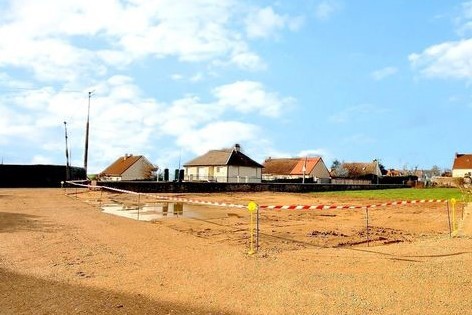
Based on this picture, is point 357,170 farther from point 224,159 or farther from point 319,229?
point 319,229

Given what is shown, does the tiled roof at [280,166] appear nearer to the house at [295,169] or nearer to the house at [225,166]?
the house at [295,169]

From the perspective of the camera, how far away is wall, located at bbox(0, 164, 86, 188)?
44875mm

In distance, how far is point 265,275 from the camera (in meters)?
8.18

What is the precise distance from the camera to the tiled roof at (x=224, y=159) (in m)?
66.5

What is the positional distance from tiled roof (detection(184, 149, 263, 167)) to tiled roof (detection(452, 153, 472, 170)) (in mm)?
51362

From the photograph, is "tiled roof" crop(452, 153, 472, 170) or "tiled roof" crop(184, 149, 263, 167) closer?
"tiled roof" crop(184, 149, 263, 167)

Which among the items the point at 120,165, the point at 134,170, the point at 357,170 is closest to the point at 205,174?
the point at 134,170

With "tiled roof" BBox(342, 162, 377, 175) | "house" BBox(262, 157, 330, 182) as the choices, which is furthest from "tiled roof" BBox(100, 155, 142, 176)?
"tiled roof" BBox(342, 162, 377, 175)

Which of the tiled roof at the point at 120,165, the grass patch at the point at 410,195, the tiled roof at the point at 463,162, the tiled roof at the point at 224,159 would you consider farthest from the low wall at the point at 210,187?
the tiled roof at the point at 463,162

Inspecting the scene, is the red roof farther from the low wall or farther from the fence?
the fence

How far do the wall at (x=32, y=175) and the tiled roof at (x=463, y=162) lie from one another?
8071cm

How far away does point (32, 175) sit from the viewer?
46531mm

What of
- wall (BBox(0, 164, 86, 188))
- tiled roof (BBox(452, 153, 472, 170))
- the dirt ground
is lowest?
the dirt ground

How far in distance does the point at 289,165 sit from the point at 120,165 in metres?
30.6
